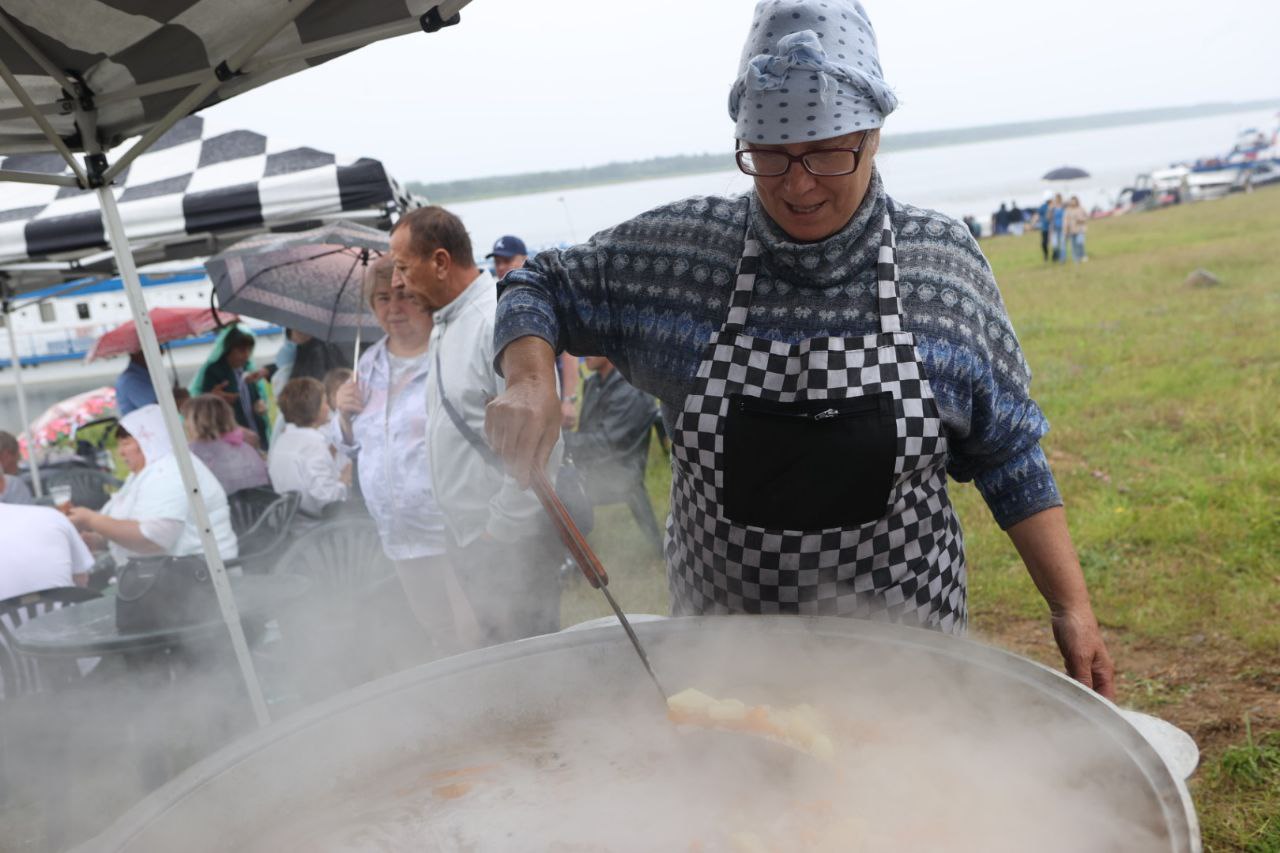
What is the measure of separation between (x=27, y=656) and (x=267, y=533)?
133cm

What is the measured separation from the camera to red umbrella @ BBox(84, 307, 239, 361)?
6355 mm

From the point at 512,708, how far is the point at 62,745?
248 centimetres

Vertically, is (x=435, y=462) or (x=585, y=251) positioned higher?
(x=585, y=251)

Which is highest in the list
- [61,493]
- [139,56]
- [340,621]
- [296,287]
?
[139,56]

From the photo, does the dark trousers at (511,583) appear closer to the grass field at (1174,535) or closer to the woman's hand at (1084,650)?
the grass field at (1174,535)

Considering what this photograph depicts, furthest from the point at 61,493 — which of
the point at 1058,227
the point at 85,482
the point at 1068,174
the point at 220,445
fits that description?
the point at 1068,174

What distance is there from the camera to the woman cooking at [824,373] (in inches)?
59.1

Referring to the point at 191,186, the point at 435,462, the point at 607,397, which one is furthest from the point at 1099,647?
the point at 191,186

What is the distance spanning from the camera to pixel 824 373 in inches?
60.7

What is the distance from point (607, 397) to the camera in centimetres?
541

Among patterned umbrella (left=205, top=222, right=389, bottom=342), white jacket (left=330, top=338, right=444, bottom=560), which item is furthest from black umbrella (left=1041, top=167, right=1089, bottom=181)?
white jacket (left=330, top=338, right=444, bottom=560)

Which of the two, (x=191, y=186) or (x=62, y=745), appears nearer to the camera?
(x=62, y=745)

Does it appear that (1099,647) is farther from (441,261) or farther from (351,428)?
(351,428)

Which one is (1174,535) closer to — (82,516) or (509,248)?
(509,248)
